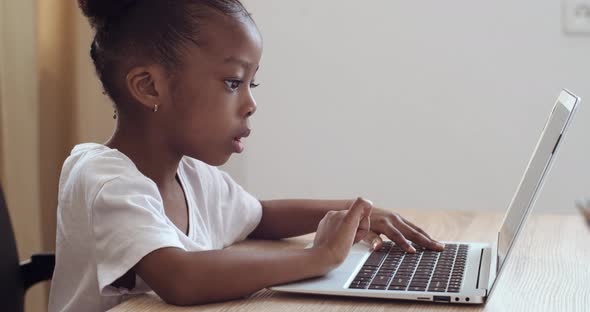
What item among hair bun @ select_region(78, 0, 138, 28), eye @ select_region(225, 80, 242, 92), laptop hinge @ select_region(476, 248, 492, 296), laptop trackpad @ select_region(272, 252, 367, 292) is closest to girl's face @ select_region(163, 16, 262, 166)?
eye @ select_region(225, 80, 242, 92)

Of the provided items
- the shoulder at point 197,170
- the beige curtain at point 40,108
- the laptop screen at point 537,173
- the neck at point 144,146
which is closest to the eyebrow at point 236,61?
the neck at point 144,146

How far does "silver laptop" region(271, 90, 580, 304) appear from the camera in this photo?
92 centimetres

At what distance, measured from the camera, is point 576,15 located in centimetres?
228

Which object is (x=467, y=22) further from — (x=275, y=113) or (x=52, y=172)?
(x=52, y=172)

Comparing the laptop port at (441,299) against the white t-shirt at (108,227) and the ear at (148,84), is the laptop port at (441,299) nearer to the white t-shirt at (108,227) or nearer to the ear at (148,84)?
the white t-shirt at (108,227)

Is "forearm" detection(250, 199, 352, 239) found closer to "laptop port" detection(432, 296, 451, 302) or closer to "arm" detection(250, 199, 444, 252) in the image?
"arm" detection(250, 199, 444, 252)

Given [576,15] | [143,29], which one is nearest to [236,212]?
[143,29]

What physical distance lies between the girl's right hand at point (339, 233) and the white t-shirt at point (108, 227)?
0.17 m

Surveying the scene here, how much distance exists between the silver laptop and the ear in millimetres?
325

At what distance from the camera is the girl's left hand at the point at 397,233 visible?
46.7 inches

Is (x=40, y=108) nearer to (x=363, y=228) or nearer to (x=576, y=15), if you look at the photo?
(x=363, y=228)

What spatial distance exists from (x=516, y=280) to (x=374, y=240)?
0.25 meters

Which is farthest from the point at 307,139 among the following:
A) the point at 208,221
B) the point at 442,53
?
the point at 208,221

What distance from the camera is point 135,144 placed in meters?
1.15
